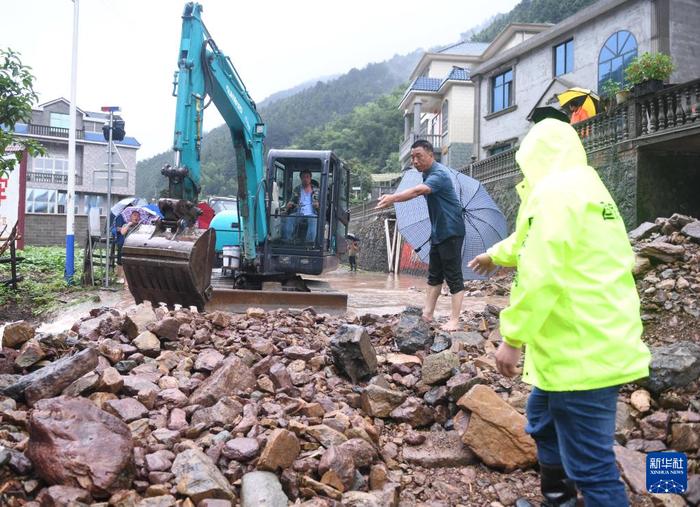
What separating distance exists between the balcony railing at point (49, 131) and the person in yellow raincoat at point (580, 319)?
3948 centimetres

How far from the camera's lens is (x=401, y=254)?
72.1ft

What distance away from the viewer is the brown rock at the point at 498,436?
268 cm

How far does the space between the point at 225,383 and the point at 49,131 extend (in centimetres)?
4032

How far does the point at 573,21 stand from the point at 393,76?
114717 millimetres

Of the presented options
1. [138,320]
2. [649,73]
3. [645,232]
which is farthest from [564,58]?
[138,320]

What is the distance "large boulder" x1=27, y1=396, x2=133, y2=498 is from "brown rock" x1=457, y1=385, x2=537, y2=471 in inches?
65.0

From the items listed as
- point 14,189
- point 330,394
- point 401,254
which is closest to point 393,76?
point 401,254

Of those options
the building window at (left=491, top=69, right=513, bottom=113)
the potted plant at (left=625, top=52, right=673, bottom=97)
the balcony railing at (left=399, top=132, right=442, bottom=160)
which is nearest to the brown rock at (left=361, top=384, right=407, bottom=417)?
the potted plant at (left=625, top=52, right=673, bottom=97)

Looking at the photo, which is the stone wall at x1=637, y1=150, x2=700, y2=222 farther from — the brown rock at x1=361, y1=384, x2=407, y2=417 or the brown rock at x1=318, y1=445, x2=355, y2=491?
the brown rock at x1=318, y1=445, x2=355, y2=491

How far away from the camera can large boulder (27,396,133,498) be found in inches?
82.2

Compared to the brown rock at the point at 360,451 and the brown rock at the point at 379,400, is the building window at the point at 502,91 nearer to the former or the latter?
the brown rock at the point at 379,400

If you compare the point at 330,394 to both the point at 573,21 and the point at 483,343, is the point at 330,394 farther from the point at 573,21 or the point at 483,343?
the point at 573,21

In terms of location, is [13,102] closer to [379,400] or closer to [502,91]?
[379,400]

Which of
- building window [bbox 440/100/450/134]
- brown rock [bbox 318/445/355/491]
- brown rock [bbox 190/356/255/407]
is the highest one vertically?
building window [bbox 440/100/450/134]
